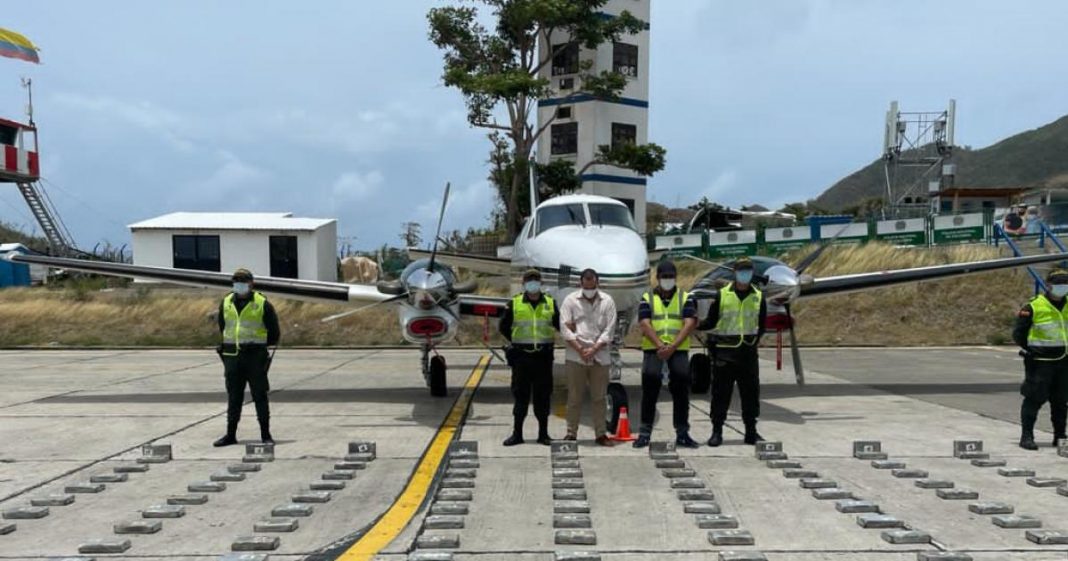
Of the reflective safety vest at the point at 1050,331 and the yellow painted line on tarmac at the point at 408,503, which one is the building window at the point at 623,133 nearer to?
the yellow painted line on tarmac at the point at 408,503

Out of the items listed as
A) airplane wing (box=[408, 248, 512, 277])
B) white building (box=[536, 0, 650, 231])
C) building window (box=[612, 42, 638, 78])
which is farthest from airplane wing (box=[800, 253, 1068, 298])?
building window (box=[612, 42, 638, 78])

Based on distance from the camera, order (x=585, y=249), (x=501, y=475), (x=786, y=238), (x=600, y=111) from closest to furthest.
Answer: (x=501, y=475)
(x=585, y=249)
(x=786, y=238)
(x=600, y=111)

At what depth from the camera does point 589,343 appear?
328 inches

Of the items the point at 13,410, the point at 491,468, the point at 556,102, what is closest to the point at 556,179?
the point at 556,102

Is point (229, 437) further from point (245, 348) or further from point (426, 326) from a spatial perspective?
point (426, 326)

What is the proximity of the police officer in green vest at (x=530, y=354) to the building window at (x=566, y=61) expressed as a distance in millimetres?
31047

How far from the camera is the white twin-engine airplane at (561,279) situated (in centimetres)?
977

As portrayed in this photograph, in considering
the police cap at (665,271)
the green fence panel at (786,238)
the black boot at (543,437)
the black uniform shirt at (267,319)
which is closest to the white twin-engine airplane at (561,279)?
the police cap at (665,271)

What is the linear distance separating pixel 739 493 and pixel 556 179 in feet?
99.5

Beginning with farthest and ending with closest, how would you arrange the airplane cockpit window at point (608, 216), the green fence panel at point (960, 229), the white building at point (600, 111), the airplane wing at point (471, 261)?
the white building at point (600, 111) < the green fence panel at point (960, 229) < the airplane wing at point (471, 261) < the airplane cockpit window at point (608, 216)

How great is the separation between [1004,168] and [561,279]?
16560 cm

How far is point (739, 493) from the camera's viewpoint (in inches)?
254

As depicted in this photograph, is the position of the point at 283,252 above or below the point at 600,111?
below

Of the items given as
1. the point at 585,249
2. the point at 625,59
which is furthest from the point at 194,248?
the point at 585,249
